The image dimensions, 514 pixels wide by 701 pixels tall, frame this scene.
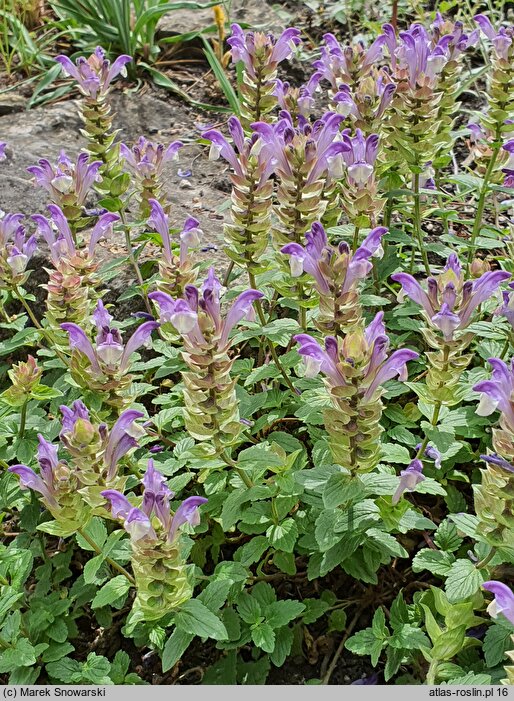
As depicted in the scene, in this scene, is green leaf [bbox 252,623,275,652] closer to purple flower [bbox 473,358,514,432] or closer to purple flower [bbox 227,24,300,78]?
purple flower [bbox 473,358,514,432]

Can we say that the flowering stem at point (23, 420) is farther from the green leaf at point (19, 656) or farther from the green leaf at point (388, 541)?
the green leaf at point (388, 541)

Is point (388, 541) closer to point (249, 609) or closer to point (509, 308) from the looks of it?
point (249, 609)

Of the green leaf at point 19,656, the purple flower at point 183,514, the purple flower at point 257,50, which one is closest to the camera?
the purple flower at point 183,514

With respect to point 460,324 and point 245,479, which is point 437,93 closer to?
point 460,324

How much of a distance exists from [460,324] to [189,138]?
364 cm

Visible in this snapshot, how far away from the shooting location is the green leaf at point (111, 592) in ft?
7.66

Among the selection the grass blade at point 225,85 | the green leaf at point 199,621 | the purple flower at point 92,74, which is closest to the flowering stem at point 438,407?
the green leaf at point 199,621

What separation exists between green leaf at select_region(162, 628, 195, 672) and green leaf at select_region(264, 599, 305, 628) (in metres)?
0.30

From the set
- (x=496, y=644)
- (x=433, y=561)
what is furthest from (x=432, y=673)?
(x=433, y=561)

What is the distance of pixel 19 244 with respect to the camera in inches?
124

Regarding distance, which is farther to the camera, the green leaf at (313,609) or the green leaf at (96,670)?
the green leaf at (313,609)

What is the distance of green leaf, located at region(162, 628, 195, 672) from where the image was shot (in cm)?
216

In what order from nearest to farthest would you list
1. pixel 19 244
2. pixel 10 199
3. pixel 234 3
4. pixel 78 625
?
pixel 78 625 < pixel 19 244 < pixel 10 199 < pixel 234 3

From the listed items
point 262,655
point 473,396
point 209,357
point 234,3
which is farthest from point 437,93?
point 234,3
